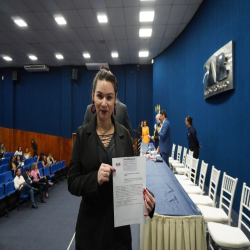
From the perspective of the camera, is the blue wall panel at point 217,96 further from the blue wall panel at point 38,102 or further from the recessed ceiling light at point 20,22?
the blue wall panel at point 38,102

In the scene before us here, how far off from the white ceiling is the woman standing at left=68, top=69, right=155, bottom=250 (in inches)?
187

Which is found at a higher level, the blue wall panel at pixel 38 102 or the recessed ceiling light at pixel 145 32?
the recessed ceiling light at pixel 145 32

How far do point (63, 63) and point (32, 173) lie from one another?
240 inches

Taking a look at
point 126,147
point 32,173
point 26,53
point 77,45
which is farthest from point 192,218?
point 26,53

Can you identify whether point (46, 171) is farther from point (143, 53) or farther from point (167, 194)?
point (143, 53)

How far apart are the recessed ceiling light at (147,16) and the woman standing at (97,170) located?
5.14m

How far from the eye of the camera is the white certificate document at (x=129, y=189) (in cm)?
79

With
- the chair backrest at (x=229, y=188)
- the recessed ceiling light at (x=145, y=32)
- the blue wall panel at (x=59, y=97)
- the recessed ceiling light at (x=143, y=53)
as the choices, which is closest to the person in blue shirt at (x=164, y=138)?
the chair backrest at (x=229, y=188)

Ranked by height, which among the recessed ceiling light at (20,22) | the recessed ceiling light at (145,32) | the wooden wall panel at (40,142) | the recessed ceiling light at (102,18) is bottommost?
the wooden wall panel at (40,142)

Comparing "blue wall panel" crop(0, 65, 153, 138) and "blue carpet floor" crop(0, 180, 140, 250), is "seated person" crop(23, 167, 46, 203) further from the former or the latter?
"blue wall panel" crop(0, 65, 153, 138)

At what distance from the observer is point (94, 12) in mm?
5152

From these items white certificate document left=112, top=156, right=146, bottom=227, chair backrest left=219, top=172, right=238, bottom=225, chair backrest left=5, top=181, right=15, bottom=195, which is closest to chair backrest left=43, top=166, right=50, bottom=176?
chair backrest left=5, top=181, right=15, bottom=195

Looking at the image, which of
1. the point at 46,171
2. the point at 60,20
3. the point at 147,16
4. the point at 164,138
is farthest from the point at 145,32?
the point at 46,171

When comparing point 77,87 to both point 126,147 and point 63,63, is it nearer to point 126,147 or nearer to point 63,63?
point 63,63
